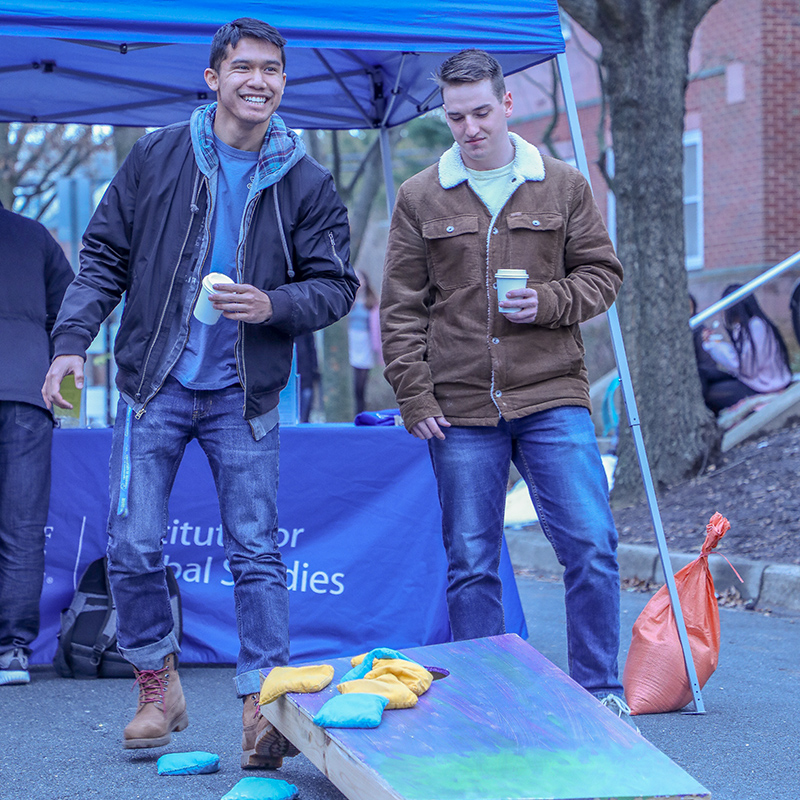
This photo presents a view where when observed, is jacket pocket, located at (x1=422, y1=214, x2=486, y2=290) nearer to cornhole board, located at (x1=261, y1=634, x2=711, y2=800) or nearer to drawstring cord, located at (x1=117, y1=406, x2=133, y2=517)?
drawstring cord, located at (x1=117, y1=406, x2=133, y2=517)

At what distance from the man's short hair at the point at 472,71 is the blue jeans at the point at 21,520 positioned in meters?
2.22

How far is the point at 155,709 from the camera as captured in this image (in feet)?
10.6

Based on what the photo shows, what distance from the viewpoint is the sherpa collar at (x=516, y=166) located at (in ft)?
11.2

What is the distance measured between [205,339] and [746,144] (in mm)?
13761

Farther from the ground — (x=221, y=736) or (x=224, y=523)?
(x=224, y=523)

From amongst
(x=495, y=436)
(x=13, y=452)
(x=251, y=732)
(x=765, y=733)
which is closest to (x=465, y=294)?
(x=495, y=436)

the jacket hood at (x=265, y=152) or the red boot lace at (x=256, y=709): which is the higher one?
the jacket hood at (x=265, y=152)

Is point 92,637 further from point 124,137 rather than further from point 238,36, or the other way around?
point 124,137

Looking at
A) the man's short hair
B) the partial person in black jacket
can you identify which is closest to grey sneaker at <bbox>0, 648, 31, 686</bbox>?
the partial person in black jacket

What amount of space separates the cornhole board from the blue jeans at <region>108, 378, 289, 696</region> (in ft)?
0.94

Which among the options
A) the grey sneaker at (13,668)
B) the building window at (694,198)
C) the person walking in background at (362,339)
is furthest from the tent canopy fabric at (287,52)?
the building window at (694,198)

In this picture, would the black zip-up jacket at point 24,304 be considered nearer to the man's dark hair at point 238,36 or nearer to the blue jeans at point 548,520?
the man's dark hair at point 238,36

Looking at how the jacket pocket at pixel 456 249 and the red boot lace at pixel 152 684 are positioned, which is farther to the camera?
the jacket pocket at pixel 456 249

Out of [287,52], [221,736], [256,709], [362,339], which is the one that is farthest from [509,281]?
[362,339]
